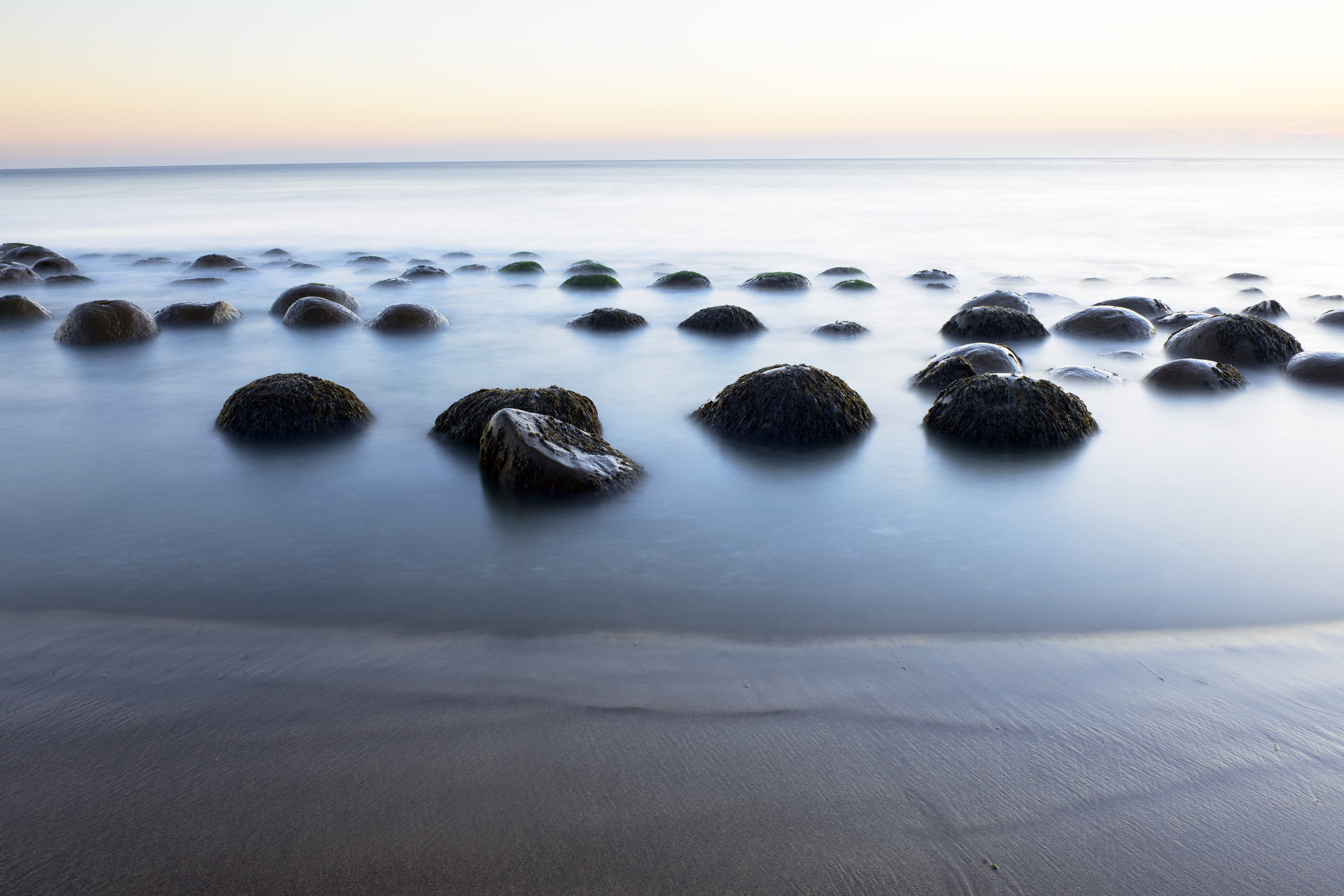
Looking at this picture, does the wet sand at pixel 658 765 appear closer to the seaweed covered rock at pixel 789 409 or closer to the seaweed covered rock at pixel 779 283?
the seaweed covered rock at pixel 789 409

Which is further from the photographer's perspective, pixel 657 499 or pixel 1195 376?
pixel 1195 376

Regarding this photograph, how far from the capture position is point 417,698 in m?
3.01

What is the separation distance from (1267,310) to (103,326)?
1589cm

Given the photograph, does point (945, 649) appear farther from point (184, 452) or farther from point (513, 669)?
point (184, 452)

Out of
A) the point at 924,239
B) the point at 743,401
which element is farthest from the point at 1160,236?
the point at 743,401

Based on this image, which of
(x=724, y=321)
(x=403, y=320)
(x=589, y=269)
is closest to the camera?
(x=403, y=320)

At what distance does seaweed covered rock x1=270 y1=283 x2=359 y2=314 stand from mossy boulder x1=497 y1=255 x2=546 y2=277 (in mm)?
4894

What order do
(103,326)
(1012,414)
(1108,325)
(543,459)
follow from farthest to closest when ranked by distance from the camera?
(1108,325), (103,326), (1012,414), (543,459)

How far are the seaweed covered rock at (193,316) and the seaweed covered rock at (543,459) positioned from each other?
7985 millimetres

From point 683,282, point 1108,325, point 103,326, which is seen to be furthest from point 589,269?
point 1108,325

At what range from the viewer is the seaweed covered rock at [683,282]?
1549 centimetres

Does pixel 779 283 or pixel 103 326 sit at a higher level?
pixel 779 283

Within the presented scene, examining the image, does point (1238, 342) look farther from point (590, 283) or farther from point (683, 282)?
Answer: point (590, 283)

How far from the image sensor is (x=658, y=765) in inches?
105
